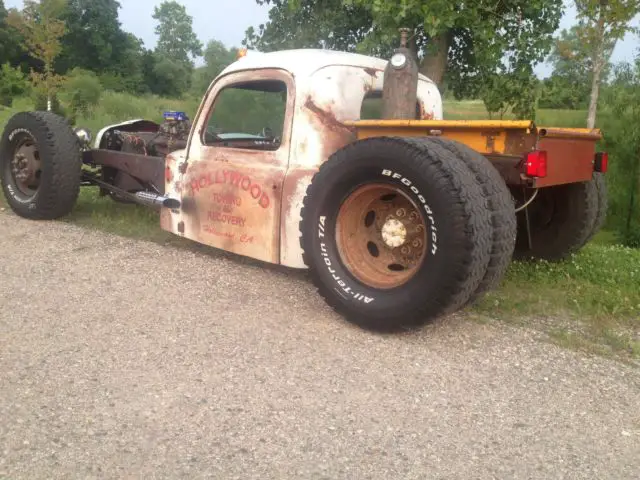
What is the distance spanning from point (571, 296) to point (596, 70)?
12.0m

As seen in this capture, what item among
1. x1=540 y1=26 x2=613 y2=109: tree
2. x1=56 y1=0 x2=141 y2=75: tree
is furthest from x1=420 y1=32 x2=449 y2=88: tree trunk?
x1=56 y1=0 x2=141 y2=75: tree

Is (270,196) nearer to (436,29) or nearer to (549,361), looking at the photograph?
(549,361)

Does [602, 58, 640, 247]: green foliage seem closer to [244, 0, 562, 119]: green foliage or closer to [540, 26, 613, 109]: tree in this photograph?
[540, 26, 613, 109]: tree

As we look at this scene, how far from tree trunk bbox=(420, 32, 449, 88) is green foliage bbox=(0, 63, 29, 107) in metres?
35.0

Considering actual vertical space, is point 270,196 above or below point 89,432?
above

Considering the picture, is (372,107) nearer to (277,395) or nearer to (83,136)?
(277,395)

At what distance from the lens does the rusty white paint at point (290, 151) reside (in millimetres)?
4574

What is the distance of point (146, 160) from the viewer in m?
6.02

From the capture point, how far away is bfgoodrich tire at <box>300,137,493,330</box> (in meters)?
3.46

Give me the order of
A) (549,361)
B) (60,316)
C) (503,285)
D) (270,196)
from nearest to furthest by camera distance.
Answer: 1. (549,361)
2. (60,316)
3. (270,196)
4. (503,285)

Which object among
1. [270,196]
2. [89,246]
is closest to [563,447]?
[270,196]

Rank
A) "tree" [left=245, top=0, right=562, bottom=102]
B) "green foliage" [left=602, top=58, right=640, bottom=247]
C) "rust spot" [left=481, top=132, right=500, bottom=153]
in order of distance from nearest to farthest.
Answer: "rust spot" [left=481, top=132, right=500, bottom=153] < "tree" [left=245, top=0, right=562, bottom=102] < "green foliage" [left=602, top=58, right=640, bottom=247]

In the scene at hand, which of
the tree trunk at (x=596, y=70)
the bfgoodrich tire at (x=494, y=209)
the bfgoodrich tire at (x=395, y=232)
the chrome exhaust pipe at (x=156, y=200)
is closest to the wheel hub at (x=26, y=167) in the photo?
the chrome exhaust pipe at (x=156, y=200)

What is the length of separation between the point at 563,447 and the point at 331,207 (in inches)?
78.6
